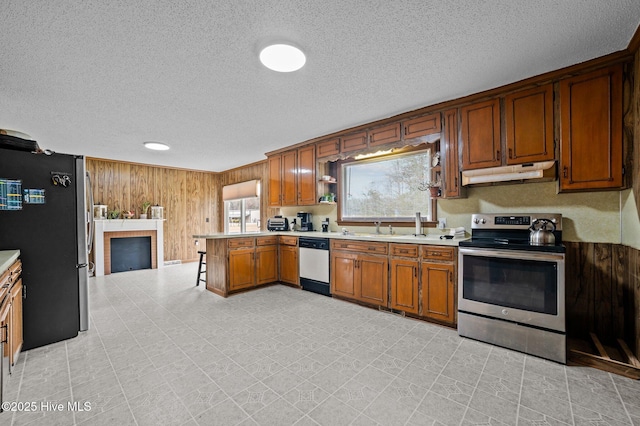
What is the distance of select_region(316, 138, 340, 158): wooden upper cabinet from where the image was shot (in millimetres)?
4270

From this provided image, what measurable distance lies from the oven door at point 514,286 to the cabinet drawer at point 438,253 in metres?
0.13

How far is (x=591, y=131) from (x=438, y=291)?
6.43ft

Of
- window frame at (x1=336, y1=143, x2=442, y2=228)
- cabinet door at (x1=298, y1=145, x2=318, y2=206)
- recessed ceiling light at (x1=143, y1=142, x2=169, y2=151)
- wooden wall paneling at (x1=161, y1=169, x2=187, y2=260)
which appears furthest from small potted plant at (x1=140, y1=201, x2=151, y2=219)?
window frame at (x1=336, y1=143, x2=442, y2=228)

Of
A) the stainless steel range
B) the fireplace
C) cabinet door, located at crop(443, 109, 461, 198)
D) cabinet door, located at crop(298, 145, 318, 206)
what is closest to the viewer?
the stainless steel range

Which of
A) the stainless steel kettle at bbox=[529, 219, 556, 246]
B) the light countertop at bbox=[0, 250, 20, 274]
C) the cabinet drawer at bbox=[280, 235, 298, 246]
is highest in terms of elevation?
the stainless steel kettle at bbox=[529, 219, 556, 246]

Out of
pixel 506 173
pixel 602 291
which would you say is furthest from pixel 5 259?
pixel 602 291

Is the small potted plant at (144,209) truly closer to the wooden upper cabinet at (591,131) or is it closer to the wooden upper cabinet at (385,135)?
the wooden upper cabinet at (385,135)

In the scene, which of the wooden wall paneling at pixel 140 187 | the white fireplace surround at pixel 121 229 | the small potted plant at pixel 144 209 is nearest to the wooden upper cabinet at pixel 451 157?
the white fireplace surround at pixel 121 229

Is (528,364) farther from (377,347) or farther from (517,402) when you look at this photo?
(377,347)

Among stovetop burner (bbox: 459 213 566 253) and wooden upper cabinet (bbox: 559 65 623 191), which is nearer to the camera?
wooden upper cabinet (bbox: 559 65 623 191)

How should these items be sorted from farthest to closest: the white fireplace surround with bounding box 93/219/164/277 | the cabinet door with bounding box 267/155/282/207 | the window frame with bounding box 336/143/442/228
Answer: the white fireplace surround with bounding box 93/219/164/277 → the cabinet door with bounding box 267/155/282/207 → the window frame with bounding box 336/143/442/228

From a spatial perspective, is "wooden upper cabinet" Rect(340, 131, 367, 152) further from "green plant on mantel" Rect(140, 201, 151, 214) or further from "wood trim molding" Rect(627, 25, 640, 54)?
"green plant on mantel" Rect(140, 201, 151, 214)

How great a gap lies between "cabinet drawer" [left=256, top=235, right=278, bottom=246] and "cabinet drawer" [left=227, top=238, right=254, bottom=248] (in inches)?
5.4

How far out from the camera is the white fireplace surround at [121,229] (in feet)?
18.4
